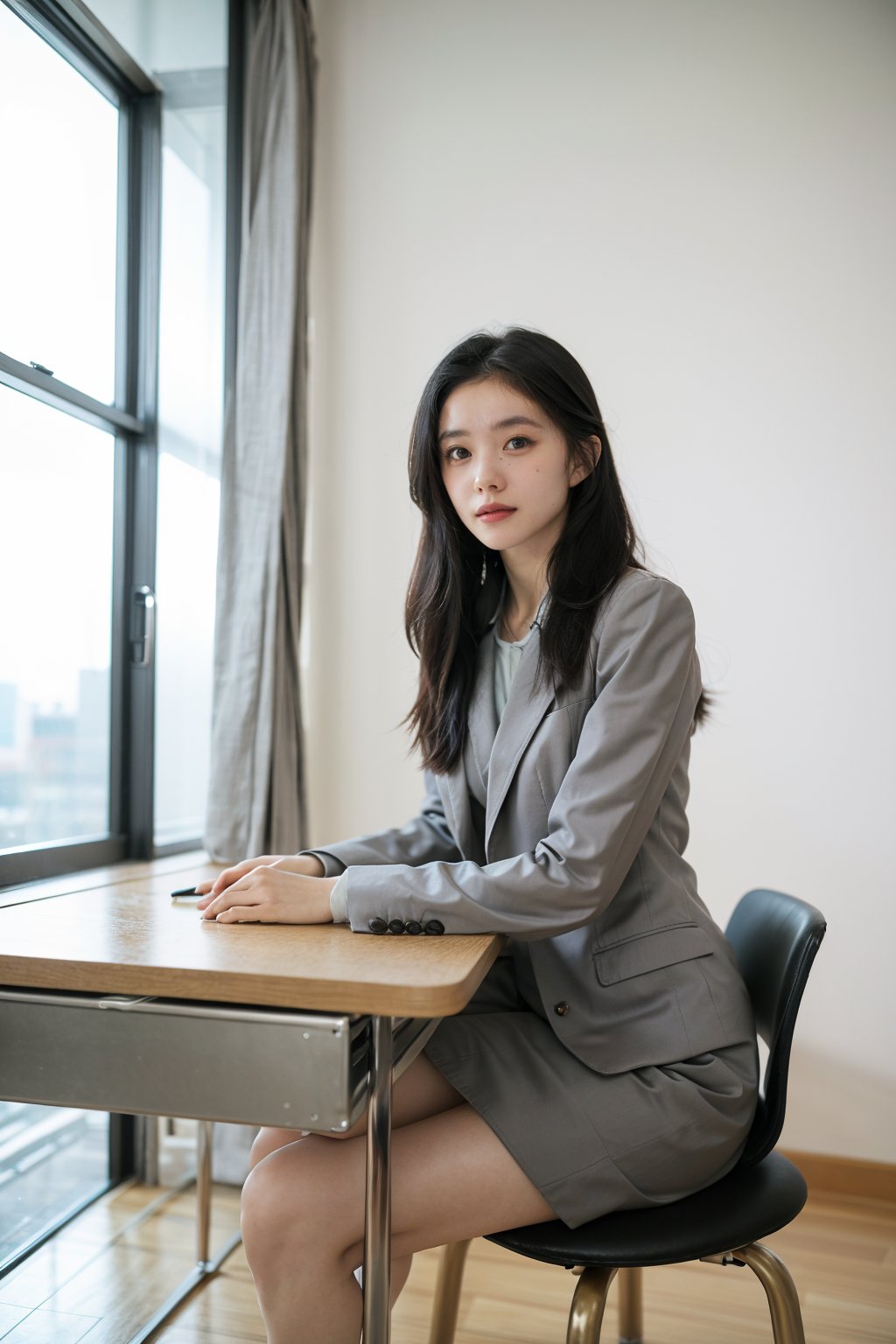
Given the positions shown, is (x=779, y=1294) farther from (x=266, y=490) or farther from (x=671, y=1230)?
(x=266, y=490)

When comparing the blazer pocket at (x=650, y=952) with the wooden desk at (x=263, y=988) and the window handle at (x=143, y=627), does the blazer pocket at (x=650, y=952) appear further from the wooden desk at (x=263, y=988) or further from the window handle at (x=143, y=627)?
the window handle at (x=143, y=627)

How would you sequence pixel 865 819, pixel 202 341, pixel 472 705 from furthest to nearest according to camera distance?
pixel 202 341, pixel 865 819, pixel 472 705

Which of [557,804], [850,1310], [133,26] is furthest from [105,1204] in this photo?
[133,26]

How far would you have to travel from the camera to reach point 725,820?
2.56 m

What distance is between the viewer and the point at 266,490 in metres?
2.45

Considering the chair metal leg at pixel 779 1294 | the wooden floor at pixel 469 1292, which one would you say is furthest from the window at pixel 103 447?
the chair metal leg at pixel 779 1294

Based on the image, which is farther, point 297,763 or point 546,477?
point 297,763

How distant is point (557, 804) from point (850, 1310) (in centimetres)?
138

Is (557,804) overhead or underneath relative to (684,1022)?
overhead

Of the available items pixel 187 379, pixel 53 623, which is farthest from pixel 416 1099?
pixel 187 379

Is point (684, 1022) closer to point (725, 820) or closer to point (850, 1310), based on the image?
point (850, 1310)

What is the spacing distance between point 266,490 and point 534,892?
5.01 feet

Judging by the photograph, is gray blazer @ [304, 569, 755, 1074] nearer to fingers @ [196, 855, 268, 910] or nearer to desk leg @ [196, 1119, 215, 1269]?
fingers @ [196, 855, 268, 910]

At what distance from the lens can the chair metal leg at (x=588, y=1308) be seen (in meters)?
1.12
